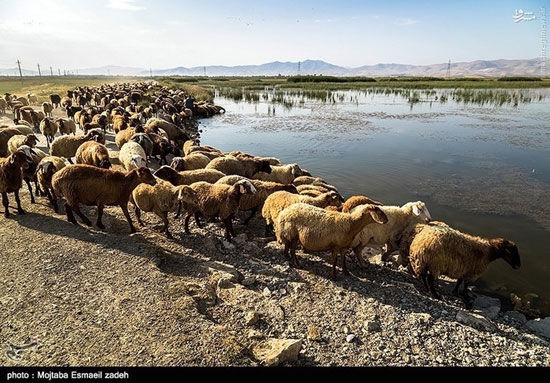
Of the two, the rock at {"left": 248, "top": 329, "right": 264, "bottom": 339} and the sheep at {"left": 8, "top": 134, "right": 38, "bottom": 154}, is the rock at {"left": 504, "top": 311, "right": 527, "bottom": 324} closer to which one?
the rock at {"left": 248, "top": 329, "right": 264, "bottom": 339}

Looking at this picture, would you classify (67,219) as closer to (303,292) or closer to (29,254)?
(29,254)

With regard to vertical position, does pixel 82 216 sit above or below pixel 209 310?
above

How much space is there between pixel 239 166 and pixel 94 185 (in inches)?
220

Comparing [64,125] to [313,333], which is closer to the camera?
[313,333]

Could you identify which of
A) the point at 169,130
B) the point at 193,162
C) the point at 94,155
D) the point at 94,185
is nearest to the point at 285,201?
the point at 94,185

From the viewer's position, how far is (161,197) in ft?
31.6

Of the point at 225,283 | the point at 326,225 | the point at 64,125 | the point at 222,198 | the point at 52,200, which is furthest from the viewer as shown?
the point at 64,125

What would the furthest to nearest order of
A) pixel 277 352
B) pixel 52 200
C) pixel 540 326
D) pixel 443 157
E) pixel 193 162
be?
pixel 443 157, pixel 193 162, pixel 52 200, pixel 540 326, pixel 277 352

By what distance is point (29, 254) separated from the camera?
798 centimetres

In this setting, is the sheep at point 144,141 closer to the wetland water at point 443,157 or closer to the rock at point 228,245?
the rock at point 228,245

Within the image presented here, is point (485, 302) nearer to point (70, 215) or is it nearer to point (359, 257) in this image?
point (359, 257)

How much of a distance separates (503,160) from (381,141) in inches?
324

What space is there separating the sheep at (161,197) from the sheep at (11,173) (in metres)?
3.41

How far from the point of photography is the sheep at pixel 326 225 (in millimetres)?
8047
